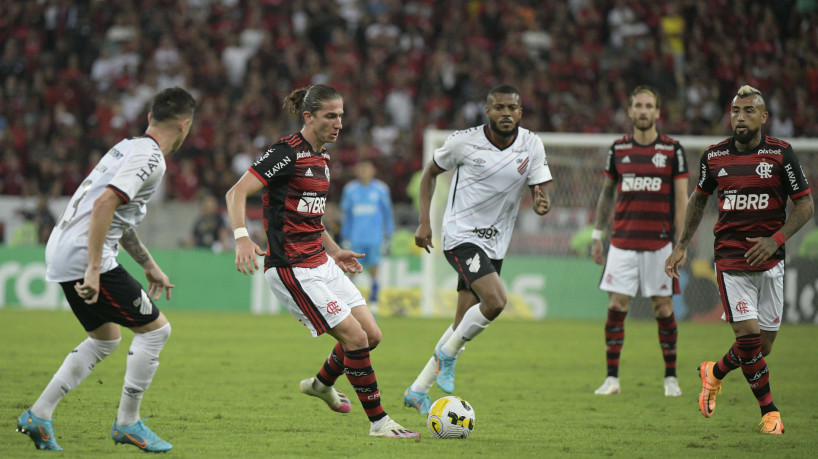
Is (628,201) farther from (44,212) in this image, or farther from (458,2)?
(458,2)

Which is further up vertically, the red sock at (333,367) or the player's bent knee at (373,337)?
the player's bent knee at (373,337)

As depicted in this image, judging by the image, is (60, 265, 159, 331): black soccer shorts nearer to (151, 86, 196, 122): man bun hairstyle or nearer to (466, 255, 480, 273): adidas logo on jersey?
(151, 86, 196, 122): man bun hairstyle

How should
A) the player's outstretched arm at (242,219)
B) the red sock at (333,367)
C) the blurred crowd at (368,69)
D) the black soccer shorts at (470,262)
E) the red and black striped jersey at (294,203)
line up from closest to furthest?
the player's outstretched arm at (242,219) < the red and black striped jersey at (294,203) < the red sock at (333,367) < the black soccer shorts at (470,262) < the blurred crowd at (368,69)

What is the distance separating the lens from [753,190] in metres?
6.67

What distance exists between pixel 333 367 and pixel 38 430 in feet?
6.89

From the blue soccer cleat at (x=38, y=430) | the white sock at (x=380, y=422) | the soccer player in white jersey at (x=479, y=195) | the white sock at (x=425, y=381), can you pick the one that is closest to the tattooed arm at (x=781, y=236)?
the soccer player in white jersey at (x=479, y=195)

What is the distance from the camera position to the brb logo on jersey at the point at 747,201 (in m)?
6.66

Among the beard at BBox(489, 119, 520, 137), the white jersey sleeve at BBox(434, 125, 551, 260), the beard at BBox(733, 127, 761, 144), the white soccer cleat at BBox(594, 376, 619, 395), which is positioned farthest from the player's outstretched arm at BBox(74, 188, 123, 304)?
the white soccer cleat at BBox(594, 376, 619, 395)

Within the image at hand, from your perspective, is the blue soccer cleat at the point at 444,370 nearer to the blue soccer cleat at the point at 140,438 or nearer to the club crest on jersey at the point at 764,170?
the blue soccer cleat at the point at 140,438

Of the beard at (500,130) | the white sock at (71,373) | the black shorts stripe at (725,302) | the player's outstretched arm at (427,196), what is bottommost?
the white sock at (71,373)

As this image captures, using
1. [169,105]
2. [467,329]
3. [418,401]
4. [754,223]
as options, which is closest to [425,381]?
[418,401]

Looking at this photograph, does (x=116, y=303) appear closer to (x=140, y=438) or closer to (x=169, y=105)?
(x=140, y=438)

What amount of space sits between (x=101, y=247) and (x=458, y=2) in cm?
2050

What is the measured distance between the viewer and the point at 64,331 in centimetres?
1334
